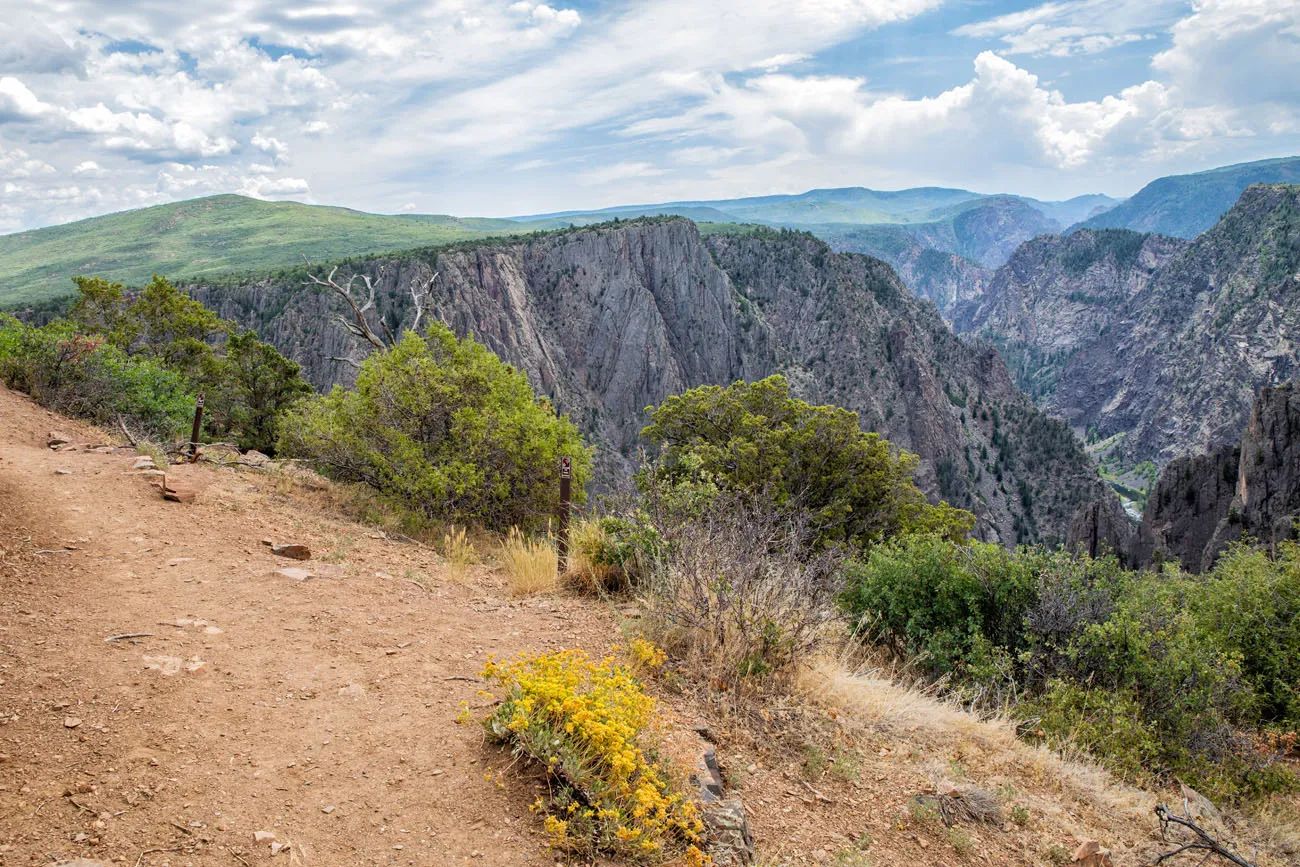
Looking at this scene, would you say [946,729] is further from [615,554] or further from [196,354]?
[196,354]

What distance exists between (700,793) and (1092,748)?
13.6 ft

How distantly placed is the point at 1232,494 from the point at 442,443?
5554 centimetres

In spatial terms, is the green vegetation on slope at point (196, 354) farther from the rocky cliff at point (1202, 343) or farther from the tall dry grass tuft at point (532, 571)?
the rocky cliff at point (1202, 343)

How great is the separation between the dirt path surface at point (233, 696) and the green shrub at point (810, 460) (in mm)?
10958

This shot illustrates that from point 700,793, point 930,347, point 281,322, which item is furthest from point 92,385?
point 930,347

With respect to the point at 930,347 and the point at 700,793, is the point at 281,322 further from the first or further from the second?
the point at 930,347

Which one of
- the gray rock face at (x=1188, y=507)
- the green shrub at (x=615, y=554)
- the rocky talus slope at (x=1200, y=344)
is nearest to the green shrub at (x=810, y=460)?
the green shrub at (x=615, y=554)

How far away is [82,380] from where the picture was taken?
1323cm

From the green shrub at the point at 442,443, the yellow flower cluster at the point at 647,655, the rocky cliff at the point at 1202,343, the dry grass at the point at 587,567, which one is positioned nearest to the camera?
the yellow flower cluster at the point at 647,655

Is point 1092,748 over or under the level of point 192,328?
under

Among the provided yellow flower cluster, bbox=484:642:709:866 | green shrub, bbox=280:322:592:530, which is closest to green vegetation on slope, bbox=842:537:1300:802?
yellow flower cluster, bbox=484:642:709:866

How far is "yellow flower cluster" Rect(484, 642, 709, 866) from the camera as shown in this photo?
11.5 feet

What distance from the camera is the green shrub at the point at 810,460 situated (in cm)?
1781

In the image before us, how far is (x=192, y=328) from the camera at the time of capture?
2684 cm
